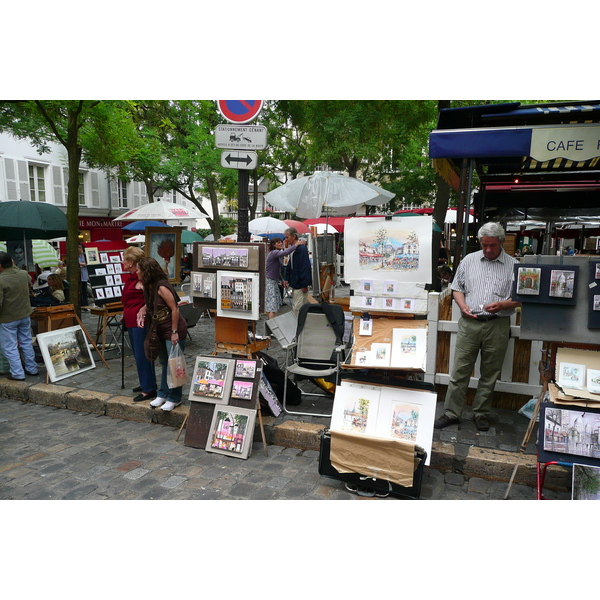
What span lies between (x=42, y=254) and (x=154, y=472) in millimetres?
9567

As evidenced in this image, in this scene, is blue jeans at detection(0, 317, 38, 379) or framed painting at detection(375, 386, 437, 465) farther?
blue jeans at detection(0, 317, 38, 379)

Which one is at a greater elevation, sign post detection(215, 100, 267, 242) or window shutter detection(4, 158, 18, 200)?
window shutter detection(4, 158, 18, 200)

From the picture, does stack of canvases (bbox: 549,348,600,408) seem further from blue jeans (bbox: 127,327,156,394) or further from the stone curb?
blue jeans (bbox: 127,327,156,394)

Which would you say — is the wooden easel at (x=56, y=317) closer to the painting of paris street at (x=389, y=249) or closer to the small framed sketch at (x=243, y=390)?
the small framed sketch at (x=243, y=390)

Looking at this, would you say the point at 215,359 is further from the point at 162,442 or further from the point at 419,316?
the point at 419,316

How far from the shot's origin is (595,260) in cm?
312

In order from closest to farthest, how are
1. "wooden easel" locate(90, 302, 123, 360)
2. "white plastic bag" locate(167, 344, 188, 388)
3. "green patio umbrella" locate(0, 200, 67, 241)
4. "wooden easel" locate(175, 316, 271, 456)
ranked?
"wooden easel" locate(175, 316, 271, 456), "white plastic bag" locate(167, 344, 188, 388), "wooden easel" locate(90, 302, 123, 360), "green patio umbrella" locate(0, 200, 67, 241)

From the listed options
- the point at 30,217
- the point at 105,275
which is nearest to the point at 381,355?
the point at 105,275

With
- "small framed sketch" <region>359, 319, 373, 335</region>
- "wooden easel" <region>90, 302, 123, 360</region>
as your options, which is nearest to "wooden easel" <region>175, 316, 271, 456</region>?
"small framed sketch" <region>359, 319, 373, 335</region>

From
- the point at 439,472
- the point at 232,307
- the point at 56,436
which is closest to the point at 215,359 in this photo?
the point at 232,307

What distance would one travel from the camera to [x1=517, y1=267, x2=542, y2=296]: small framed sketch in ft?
10.6

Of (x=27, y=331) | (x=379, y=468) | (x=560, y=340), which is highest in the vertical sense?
(x=560, y=340)

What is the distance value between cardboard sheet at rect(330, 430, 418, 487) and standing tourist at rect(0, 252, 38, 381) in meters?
4.55
